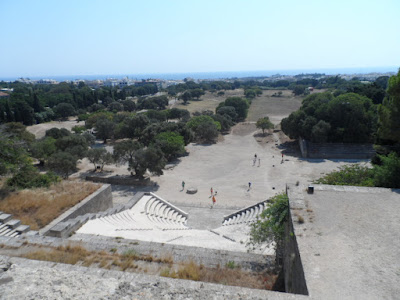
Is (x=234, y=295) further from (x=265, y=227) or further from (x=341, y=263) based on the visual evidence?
(x=265, y=227)

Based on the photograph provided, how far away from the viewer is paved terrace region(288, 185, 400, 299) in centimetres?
510

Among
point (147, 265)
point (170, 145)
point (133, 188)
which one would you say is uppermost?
point (147, 265)

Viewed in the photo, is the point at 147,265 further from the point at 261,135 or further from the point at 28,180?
the point at 261,135

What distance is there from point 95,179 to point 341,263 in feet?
76.9

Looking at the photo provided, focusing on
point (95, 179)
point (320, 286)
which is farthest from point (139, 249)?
point (95, 179)

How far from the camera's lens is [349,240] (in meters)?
6.63

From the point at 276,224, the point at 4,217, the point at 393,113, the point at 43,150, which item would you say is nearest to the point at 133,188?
the point at 43,150

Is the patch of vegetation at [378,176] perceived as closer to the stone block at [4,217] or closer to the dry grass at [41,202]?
the dry grass at [41,202]

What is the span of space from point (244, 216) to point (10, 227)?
12423mm

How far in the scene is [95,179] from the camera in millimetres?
25297

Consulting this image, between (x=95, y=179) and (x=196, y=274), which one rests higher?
(x=196, y=274)

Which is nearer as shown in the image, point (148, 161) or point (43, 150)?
point (148, 161)

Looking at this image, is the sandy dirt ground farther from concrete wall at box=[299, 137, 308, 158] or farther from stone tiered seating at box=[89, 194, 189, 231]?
stone tiered seating at box=[89, 194, 189, 231]

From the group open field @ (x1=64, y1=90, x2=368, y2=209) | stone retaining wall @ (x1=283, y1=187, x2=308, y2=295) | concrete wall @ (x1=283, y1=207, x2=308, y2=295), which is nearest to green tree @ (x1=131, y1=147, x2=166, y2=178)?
open field @ (x1=64, y1=90, x2=368, y2=209)
